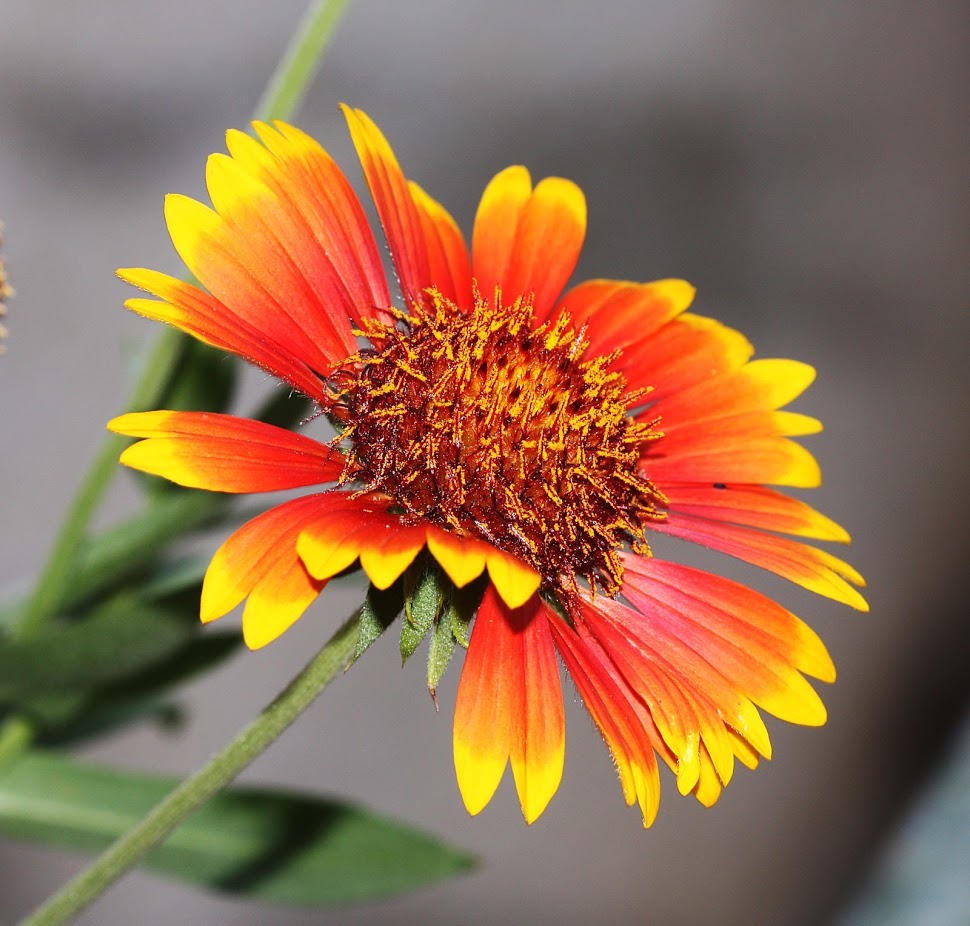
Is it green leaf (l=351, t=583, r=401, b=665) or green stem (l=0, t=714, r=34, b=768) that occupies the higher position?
green leaf (l=351, t=583, r=401, b=665)

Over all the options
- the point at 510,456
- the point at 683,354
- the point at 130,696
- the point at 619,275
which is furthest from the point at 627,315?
the point at 619,275

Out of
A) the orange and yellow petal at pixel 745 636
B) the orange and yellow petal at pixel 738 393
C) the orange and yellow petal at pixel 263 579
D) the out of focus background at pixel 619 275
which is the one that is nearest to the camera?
the orange and yellow petal at pixel 263 579

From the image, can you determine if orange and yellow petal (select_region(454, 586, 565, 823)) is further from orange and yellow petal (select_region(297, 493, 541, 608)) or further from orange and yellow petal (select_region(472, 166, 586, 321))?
orange and yellow petal (select_region(472, 166, 586, 321))

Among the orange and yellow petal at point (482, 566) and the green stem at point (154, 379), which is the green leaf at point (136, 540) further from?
the orange and yellow petal at point (482, 566)

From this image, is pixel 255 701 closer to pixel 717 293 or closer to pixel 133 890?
pixel 133 890

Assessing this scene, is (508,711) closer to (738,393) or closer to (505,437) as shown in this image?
(505,437)

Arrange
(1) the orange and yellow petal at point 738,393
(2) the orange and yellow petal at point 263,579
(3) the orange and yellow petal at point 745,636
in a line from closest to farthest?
(2) the orange and yellow petal at point 263,579, (3) the orange and yellow petal at point 745,636, (1) the orange and yellow petal at point 738,393

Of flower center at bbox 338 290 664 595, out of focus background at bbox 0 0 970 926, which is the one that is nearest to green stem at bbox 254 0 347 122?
flower center at bbox 338 290 664 595

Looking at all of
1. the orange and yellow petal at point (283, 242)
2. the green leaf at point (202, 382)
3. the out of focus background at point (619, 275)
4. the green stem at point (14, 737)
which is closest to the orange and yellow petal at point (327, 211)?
the orange and yellow petal at point (283, 242)
